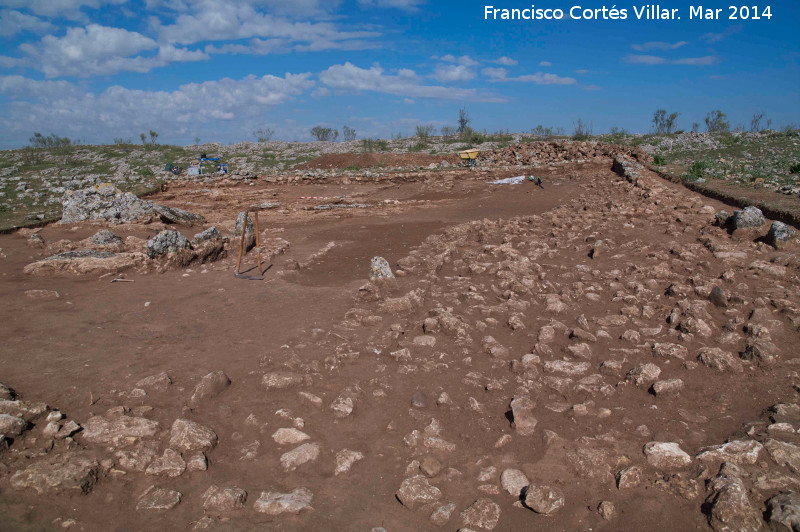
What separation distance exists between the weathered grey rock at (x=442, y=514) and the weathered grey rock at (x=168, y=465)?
1513 millimetres

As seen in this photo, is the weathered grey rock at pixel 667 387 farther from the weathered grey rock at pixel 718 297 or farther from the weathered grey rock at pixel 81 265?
the weathered grey rock at pixel 81 265

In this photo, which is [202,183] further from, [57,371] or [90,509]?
[90,509]

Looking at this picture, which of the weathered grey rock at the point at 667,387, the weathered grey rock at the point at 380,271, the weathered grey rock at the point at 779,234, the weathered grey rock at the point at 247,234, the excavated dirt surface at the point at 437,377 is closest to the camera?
the excavated dirt surface at the point at 437,377

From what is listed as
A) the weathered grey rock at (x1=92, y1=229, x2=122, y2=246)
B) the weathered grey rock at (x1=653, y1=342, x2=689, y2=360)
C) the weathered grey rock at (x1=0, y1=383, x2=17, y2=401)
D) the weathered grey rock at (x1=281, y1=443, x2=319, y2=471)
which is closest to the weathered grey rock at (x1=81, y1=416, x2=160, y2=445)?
the weathered grey rock at (x1=0, y1=383, x2=17, y2=401)

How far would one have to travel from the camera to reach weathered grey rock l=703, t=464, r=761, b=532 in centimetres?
226

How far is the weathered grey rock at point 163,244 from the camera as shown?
22.7 ft

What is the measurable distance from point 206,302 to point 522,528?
4420 millimetres

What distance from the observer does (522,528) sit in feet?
7.99

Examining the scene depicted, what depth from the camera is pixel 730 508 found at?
2316 millimetres

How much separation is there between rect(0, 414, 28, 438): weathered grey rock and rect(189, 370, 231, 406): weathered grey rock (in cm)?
98

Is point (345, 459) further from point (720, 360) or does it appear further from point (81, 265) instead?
point (81, 265)

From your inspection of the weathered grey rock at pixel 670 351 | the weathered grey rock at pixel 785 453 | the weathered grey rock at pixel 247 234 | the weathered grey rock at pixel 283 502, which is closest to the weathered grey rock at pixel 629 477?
the weathered grey rock at pixel 785 453

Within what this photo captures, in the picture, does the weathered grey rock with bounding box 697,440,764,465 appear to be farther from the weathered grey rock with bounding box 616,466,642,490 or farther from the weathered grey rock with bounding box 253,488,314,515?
the weathered grey rock with bounding box 253,488,314,515

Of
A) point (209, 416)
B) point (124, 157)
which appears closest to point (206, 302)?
point (209, 416)
